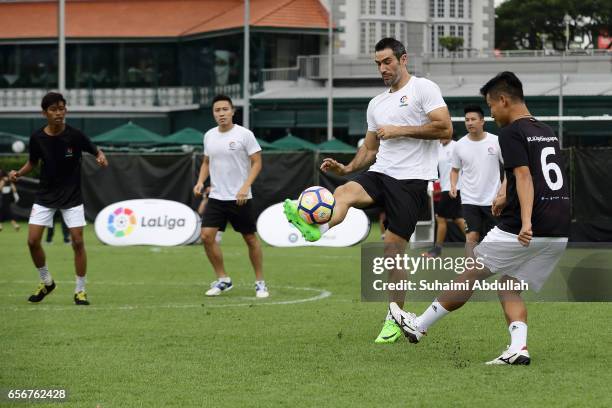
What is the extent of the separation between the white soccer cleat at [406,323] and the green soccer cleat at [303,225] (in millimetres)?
1021

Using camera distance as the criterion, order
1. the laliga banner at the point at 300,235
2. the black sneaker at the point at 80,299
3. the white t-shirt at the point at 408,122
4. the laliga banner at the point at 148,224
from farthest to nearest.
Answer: the laliga banner at the point at 148,224, the laliga banner at the point at 300,235, the black sneaker at the point at 80,299, the white t-shirt at the point at 408,122

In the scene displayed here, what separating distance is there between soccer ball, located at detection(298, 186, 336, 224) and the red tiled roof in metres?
56.2

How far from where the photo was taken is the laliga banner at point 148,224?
25750 mm

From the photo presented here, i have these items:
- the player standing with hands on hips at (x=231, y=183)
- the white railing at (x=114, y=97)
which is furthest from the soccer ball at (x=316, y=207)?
the white railing at (x=114, y=97)

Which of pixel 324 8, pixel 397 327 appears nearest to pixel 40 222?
pixel 397 327

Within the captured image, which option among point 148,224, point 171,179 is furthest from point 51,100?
point 171,179

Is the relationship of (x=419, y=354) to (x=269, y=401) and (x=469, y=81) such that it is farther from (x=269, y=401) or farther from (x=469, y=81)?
(x=469, y=81)

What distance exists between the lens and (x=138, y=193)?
113ft

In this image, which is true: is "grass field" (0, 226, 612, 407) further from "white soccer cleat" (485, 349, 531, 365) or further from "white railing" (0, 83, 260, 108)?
"white railing" (0, 83, 260, 108)

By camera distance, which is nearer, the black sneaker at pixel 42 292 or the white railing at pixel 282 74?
the black sneaker at pixel 42 292

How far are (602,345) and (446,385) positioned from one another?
94.7 inches

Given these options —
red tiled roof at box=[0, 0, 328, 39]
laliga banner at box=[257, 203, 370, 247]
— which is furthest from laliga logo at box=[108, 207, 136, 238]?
red tiled roof at box=[0, 0, 328, 39]

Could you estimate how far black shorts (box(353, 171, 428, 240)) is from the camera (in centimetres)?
1036

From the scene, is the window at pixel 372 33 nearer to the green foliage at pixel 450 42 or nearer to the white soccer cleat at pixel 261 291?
the green foliage at pixel 450 42
